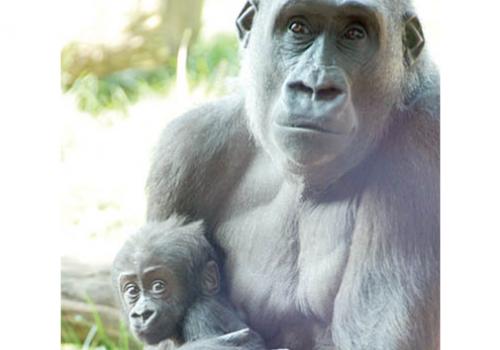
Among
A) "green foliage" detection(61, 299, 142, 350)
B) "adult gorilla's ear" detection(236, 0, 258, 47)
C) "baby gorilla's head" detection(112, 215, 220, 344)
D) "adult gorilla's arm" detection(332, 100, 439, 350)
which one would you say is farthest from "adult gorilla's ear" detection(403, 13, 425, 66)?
"green foliage" detection(61, 299, 142, 350)

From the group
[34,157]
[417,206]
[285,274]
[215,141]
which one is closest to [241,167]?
[215,141]

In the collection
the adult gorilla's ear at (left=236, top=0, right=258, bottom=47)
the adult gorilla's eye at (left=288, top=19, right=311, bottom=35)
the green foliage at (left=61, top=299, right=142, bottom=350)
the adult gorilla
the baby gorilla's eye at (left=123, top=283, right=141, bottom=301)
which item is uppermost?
the adult gorilla's ear at (left=236, top=0, right=258, bottom=47)

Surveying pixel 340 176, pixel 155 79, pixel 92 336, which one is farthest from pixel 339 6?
pixel 92 336

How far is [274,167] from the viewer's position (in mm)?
2160

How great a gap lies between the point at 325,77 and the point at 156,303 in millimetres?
Answer: 637

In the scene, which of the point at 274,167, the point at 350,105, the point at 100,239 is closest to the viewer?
the point at 350,105

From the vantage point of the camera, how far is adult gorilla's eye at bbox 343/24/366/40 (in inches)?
78.4

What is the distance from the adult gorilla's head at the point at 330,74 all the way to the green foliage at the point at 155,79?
167 mm

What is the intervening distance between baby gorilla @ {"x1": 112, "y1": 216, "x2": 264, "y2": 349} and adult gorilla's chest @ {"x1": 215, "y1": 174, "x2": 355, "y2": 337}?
0.14 ft

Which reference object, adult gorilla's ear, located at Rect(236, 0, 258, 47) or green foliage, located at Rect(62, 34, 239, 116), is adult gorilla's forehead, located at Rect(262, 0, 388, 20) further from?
green foliage, located at Rect(62, 34, 239, 116)

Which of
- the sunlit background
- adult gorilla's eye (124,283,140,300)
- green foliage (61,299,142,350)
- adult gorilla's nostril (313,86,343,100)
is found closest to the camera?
adult gorilla's nostril (313,86,343,100)

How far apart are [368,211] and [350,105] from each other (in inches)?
9.3

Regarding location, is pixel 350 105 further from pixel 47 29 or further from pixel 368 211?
pixel 47 29

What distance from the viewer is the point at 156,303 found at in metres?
2.18
